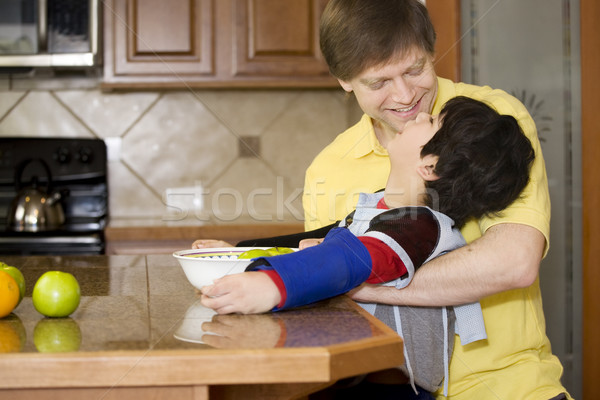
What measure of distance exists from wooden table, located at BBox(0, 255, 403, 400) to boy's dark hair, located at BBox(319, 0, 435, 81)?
585mm

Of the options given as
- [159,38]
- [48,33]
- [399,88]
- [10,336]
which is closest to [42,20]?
[48,33]

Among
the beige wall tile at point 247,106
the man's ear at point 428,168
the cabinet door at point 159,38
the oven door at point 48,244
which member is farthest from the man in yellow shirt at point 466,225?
the beige wall tile at point 247,106

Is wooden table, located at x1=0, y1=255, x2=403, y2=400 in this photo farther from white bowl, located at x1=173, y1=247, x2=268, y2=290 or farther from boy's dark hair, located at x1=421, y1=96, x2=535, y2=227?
boy's dark hair, located at x1=421, y1=96, x2=535, y2=227

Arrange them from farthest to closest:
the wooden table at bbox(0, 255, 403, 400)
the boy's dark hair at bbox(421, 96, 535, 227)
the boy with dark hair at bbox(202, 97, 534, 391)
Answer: the boy's dark hair at bbox(421, 96, 535, 227)
the boy with dark hair at bbox(202, 97, 534, 391)
the wooden table at bbox(0, 255, 403, 400)

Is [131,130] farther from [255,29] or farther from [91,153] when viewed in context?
[255,29]

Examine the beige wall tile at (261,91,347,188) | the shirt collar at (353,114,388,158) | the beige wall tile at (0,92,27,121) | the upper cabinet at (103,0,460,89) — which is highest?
the upper cabinet at (103,0,460,89)

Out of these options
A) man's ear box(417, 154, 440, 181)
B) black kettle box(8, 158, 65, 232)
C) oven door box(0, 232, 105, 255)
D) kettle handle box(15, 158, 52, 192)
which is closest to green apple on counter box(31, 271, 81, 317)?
man's ear box(417, 154, 440, 181)

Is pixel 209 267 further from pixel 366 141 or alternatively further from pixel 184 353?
pixel 366 141

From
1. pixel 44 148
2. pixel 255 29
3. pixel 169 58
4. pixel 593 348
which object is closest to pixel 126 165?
pixel 44 148

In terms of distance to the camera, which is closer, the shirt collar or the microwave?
the shirt collar

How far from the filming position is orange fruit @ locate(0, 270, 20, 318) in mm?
Answer: 824

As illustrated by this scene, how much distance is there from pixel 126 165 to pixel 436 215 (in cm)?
233

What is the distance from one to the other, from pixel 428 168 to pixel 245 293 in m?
0.46

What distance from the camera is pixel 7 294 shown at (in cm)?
83
